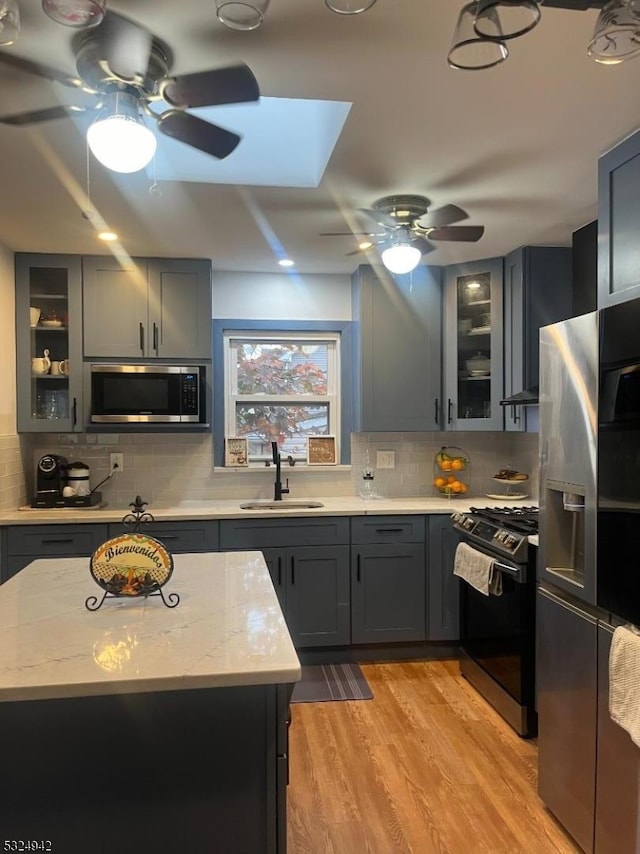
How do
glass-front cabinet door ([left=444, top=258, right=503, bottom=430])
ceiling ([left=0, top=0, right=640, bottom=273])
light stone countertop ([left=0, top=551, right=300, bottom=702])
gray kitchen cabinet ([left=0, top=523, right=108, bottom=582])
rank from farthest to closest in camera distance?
glass-front cabinet door ([left=444, top=258, right=503, bottom=430])
gray kitchen cabinet ([left=0, top=523, right=108, bottom=582])
ceiling ([left=0, top=0, right=640, bottom=273])
light stone countertop ([left=0, top=551, right=300, bottom=702])

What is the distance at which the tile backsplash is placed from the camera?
13.8 ft

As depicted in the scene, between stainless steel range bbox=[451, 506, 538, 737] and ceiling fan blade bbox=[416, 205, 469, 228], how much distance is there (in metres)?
1.43

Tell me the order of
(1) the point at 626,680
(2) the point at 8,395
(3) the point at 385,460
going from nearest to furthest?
(1) the point at 626,680, (2) the point at 8,395, (3) the point at 385,460

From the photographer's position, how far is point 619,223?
2.28m

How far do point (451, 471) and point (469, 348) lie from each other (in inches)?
34.0

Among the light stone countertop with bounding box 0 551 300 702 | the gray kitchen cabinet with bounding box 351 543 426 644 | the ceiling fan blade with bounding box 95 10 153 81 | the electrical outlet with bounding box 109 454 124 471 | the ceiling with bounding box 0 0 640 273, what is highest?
the ceiling with bounding box 0 0 640 273

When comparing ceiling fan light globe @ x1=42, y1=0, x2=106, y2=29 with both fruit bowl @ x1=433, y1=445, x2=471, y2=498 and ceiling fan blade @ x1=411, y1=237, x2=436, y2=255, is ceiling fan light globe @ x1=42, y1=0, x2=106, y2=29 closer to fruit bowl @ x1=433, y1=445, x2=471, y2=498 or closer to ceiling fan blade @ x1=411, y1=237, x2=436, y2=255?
ceiling fan blade @ x1=411, y1=237, x2=436, y2=255

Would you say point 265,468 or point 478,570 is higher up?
point 265,468

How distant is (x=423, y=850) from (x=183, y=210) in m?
2.79

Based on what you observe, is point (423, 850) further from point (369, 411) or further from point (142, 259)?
point (142, 259)

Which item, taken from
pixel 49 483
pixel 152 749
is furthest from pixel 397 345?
pixel 152 749

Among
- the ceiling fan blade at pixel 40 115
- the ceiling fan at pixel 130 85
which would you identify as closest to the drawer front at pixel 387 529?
the ceiling fan at pixel 130 85

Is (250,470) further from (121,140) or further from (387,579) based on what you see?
(121,140)

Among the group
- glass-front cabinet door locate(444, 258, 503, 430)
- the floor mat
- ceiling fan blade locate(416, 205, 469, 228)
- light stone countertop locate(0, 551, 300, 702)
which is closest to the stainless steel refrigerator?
ceiling fan blade locate(416, 205, 469, 228)
